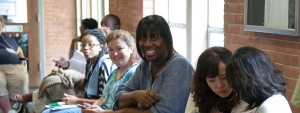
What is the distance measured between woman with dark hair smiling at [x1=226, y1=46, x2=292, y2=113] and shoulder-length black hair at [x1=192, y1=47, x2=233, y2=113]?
259 mm

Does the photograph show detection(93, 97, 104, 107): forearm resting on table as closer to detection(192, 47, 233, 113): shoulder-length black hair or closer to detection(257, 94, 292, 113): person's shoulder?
detection(192, 47, 233, 113): shoulder-length black hair

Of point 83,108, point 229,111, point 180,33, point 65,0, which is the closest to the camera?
point 229,111

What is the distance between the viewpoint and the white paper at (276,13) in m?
2.50

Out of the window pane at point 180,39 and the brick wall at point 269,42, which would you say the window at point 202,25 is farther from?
the brick wall at point 269,42

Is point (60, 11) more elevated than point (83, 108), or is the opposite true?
point (60, 11)

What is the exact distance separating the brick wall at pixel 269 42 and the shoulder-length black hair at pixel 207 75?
57 centimetres

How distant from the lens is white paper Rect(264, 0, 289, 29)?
2.50 meters

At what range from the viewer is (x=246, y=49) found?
1782 mm

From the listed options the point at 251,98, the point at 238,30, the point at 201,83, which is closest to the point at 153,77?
the point at 201,83

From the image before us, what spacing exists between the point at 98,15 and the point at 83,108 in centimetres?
412

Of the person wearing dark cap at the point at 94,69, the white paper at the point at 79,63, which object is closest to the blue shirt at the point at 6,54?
the white paper at the point at 79,63

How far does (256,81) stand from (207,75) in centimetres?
37

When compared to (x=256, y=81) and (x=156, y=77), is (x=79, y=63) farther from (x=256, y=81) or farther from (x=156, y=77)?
(x=256, y=81)

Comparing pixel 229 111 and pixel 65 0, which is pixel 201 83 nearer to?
pixel 229 111
